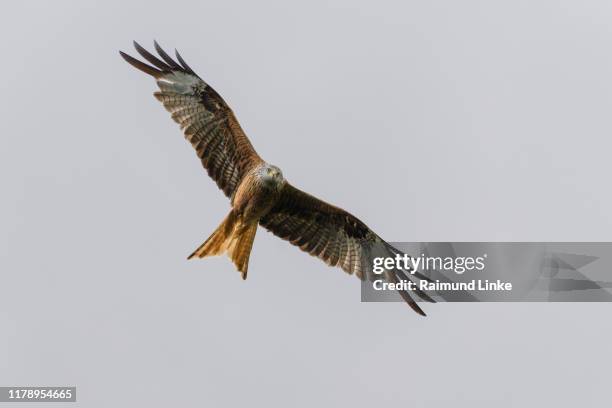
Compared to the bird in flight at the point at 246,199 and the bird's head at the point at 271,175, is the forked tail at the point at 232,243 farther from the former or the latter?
the bird's head at the point at 271,175

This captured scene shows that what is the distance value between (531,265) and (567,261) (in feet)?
1.54

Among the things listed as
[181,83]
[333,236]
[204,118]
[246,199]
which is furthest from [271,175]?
[181,83]

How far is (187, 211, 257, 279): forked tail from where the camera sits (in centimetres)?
2000

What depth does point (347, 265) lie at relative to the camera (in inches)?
840

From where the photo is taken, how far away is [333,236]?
2131 cm

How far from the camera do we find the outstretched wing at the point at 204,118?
2058 centimetres

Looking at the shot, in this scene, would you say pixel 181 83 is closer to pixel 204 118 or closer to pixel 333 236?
pixel 204 118

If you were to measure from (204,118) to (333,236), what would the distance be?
7.19 feet

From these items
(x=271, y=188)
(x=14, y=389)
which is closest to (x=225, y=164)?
(x=271, y=188)

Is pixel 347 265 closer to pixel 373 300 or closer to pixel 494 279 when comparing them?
pixel 373 300

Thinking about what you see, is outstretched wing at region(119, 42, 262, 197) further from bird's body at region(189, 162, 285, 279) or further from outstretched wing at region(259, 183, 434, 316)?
outstretched wing at region(259, 183, 434, 316)
